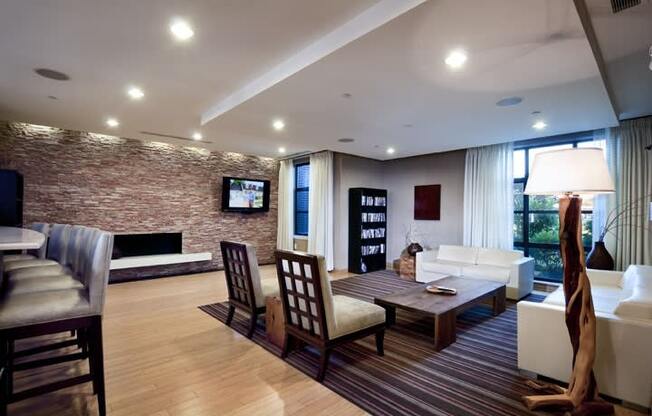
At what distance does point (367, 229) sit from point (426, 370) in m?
4.53

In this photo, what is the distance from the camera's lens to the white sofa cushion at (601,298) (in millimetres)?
2886

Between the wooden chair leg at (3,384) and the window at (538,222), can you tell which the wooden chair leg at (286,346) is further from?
the window at (538,222)

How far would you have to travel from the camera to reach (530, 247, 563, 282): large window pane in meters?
5.41

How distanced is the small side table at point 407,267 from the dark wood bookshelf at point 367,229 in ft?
2.88

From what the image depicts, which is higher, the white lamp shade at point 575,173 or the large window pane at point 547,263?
the white lamp shade at point 575,173

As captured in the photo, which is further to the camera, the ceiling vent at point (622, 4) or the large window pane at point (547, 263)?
the large window pane at point (547, 263)

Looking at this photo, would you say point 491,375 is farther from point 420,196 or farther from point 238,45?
point 420,196

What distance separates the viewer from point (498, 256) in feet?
17.7

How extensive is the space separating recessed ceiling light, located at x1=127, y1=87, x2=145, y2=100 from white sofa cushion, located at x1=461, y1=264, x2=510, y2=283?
5159mm

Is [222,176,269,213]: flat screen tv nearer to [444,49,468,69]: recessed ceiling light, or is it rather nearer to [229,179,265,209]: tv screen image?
[229,179,265,209]: tv screen image

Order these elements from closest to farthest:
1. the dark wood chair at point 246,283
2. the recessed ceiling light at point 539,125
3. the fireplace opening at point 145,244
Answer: the dark wood chair at point 246,283
the recessed ceiling light at point 539,125
the fireplace opening at point 145,244

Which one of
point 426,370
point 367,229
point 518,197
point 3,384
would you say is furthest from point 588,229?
point 3,384

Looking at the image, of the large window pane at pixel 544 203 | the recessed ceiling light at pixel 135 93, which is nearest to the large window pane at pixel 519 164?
the large window pane at pixel 544 203

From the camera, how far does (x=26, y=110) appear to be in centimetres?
446
